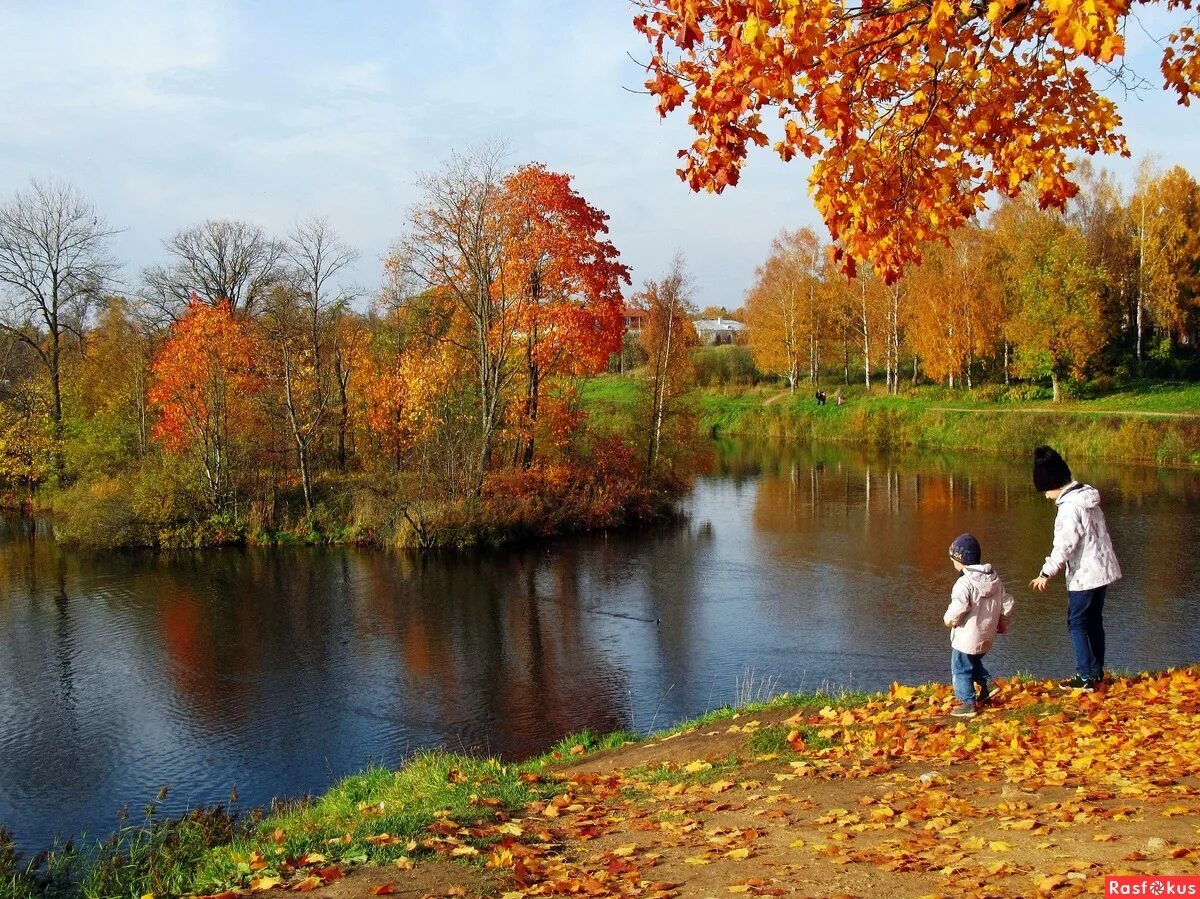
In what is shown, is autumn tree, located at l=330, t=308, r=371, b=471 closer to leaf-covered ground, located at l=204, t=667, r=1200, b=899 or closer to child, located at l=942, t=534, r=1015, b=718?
leaf-covered ground, located at l=204, t=667, r=1200, b=899

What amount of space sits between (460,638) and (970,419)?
1481 inches

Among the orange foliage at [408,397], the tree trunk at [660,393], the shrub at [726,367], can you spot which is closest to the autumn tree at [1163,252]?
the shrub at [726,367]

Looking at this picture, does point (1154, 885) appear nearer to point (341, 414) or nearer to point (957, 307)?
point (341, 414)

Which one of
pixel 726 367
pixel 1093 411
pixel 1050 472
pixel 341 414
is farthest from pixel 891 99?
pixel 726 367

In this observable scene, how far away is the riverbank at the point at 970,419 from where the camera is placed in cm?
4141

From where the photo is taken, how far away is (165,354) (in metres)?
32.8

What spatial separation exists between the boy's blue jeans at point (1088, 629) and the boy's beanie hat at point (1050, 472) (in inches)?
35.2

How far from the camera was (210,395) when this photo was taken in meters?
30.8

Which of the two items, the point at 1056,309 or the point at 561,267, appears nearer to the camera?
the point at 561,267

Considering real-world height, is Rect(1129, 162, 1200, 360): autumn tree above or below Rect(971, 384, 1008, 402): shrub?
above

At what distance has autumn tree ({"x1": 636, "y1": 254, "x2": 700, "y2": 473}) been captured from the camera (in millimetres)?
33750

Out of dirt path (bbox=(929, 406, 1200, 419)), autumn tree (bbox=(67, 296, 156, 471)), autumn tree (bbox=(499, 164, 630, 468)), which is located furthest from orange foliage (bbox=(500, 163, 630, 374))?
dirt path (bbox=(929, 406, 1200, 419))

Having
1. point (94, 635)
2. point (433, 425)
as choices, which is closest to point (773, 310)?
point (433, 425)

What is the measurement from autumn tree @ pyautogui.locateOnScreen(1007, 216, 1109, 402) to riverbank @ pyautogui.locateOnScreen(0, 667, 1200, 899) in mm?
45004
